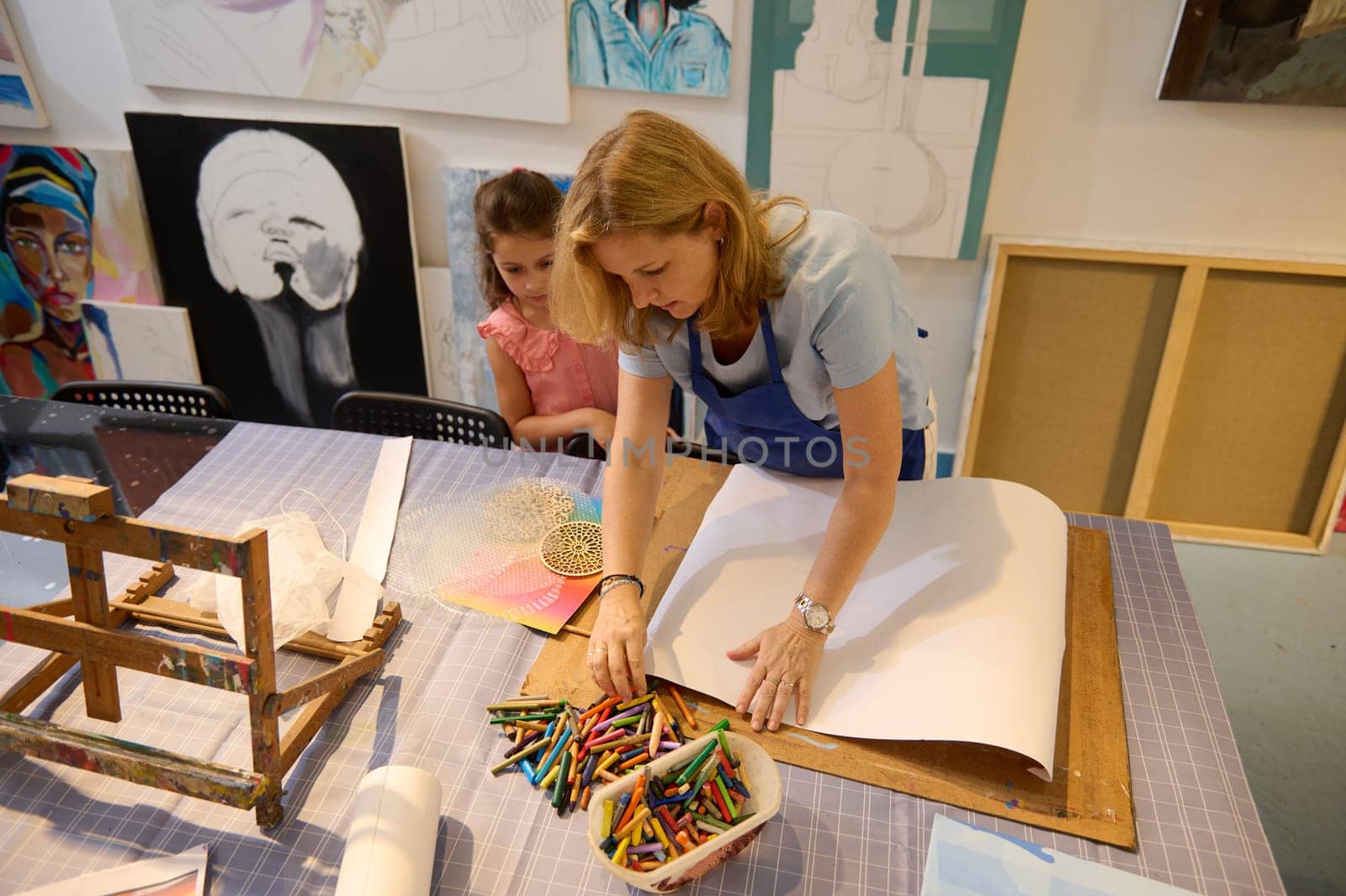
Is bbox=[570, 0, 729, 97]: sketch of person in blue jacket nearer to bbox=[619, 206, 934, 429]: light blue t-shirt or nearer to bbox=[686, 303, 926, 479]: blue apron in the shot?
bbox=[686, 303, 926, 479]: blue apron

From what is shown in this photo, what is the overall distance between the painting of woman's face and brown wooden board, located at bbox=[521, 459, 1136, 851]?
2575 mm

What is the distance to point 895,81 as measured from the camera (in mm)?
2176

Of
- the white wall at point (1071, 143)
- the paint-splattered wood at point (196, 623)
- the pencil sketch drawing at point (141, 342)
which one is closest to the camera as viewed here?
the paint-splattered wood at point (196, 623)

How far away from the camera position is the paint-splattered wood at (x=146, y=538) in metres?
0.90

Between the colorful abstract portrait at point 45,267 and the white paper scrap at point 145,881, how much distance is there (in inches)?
101

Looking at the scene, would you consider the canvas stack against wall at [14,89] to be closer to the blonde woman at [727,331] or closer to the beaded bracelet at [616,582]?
the blonde woman at [727,331]

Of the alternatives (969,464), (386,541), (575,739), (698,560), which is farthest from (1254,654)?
(386,541)

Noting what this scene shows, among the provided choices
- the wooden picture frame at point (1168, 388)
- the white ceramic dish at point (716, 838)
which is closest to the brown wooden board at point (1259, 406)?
the wooden picture frame at point (1168, 388)

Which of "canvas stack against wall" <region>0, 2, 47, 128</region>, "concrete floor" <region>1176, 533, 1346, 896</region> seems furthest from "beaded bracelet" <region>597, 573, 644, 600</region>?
"canvas stack against wall" <region>0, 2, 47, 128</region>

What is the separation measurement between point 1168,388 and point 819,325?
67.6 inches

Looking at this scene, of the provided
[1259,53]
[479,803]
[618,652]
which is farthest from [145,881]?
[1259,53]

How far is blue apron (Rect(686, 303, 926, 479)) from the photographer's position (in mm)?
1262

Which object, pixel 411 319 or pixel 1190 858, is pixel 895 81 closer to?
pixel 411 319

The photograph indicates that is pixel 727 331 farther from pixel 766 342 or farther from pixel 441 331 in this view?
pixel 441 331
